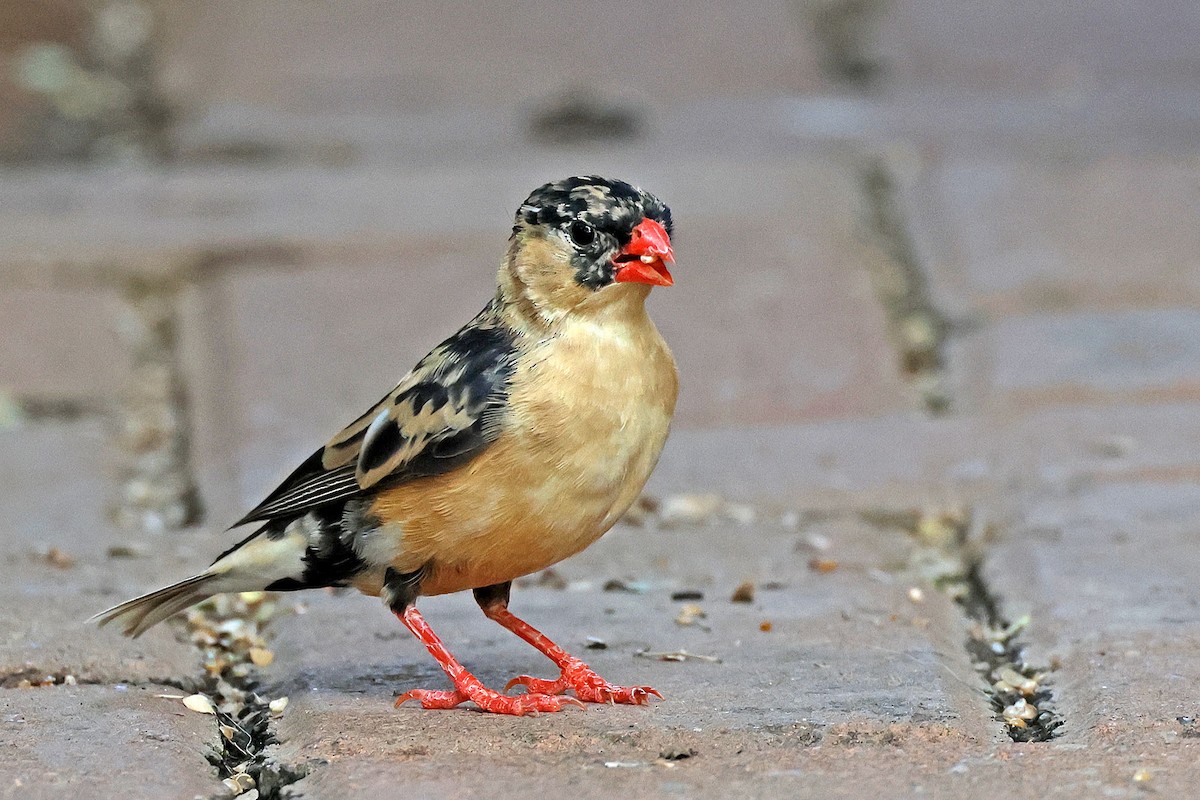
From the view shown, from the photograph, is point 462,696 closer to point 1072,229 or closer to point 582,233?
point 582,233

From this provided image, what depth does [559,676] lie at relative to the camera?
13.1 feet

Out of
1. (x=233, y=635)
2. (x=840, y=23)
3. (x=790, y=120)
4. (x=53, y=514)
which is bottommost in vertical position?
(x=233, y=635)

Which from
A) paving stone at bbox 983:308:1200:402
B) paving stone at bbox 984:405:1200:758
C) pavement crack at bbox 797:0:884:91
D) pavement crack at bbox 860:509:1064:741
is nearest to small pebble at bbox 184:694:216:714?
pavement crack at bbox 860:509:1064:741

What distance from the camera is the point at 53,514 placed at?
511cm

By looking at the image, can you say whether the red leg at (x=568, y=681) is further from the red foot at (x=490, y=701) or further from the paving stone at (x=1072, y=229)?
the paving stone at (x=1072, y=229)

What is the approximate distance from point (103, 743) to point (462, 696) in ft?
2.37

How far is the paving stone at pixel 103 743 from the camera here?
3254mm

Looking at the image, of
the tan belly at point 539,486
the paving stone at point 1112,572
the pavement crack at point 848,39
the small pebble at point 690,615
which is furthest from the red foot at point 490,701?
the pavement crack at point 848,39

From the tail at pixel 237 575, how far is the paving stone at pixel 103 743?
173mm

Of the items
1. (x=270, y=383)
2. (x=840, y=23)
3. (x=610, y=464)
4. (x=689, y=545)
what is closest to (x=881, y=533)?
(x=689, y=545)

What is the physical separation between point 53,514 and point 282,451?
725 millimetres

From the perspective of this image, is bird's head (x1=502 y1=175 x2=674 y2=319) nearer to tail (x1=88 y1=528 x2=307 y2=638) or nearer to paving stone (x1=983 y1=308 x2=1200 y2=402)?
tail (x1=88 y1=528 x2=307 y2=638)

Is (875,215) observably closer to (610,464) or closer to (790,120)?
(790,120)

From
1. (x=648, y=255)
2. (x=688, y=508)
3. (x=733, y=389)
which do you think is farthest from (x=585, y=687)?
(x=733, y=389)
